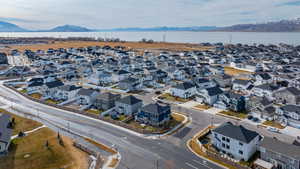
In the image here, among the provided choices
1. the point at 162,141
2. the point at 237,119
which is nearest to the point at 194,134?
the point at 162,141

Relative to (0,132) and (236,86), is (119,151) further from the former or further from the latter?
(236,86)

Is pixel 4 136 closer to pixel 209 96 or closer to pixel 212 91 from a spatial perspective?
pixel 209 96

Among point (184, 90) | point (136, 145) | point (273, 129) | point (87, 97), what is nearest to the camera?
point (136, 145)

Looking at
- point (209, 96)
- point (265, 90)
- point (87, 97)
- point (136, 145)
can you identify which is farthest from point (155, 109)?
point (265, 90)

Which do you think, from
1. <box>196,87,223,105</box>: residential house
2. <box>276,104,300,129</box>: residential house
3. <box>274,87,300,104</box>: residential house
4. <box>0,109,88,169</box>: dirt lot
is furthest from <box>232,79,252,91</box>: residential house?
<box>0,109,88,169</box>: dirt lot

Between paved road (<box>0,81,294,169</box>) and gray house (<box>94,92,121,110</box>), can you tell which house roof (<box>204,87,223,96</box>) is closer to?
paved road (<box>0,81,294,169</box>)
